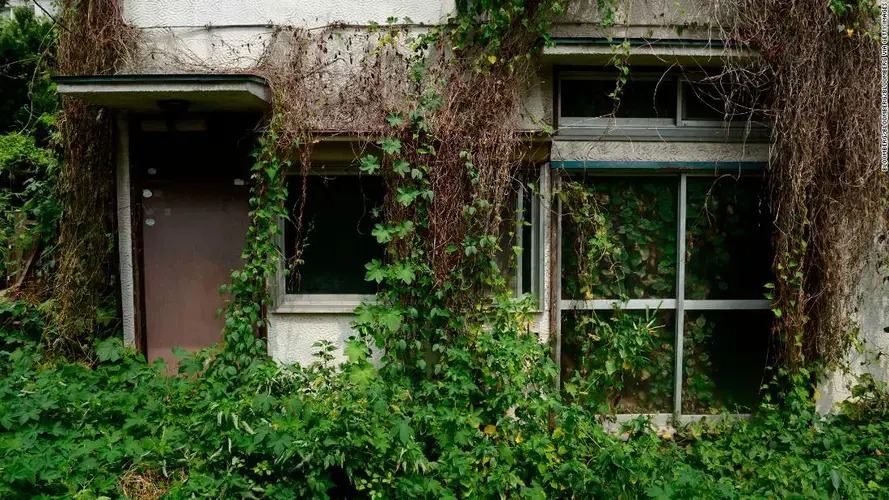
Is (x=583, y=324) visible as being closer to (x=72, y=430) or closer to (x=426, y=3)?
(x=426, y=3)

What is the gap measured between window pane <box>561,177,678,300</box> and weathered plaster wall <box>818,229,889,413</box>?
1.60 meters

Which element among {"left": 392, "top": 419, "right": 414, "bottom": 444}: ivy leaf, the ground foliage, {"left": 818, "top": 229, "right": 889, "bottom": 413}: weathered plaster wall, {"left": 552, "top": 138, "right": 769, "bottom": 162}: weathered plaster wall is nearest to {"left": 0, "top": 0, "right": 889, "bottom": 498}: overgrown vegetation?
{"left": 392, "top": 419, "right": 414, "bottom": 444}: ivy leaf

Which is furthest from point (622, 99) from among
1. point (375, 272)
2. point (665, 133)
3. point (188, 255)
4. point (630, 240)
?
point (188, 255)

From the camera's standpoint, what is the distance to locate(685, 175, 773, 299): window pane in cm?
504

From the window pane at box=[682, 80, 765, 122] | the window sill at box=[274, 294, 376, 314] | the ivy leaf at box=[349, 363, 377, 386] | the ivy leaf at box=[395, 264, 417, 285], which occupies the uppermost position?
the window pane at box=[682, 80, 765, 122]

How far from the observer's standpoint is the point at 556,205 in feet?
16.3

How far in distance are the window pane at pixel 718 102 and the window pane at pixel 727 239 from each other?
54 cm

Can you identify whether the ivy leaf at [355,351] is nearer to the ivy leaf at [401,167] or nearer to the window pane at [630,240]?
the ivy leaf at [401,167]

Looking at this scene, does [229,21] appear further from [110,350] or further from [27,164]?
[27,164]

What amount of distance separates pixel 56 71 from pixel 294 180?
2643 mm

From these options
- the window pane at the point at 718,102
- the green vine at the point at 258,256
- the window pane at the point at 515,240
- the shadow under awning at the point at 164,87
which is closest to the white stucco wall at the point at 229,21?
the shadow under awning at the point at 164,87

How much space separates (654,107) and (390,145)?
2339 mm

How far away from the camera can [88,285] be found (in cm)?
518

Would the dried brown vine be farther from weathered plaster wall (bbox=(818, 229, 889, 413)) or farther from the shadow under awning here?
weathered plaster wall (bbox=(818, 229, 889, 413))
